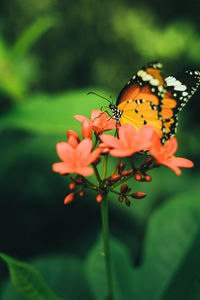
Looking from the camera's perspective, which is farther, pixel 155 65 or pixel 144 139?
pixel 155 65

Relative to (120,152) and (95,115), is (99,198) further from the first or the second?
(95,115)

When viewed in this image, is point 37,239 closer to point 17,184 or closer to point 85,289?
point 17,184

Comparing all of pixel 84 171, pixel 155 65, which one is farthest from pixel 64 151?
pixel 155 65

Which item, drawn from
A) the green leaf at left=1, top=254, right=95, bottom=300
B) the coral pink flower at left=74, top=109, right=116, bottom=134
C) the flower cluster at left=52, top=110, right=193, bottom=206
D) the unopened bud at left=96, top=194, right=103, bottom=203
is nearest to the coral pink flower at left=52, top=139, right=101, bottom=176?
the flower cluster at left=52, top=110, right=193, bottom=206

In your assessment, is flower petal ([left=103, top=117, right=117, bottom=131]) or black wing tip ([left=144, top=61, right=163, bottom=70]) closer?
black wing tip ([left=144, top=61, right=163, bottom=70])

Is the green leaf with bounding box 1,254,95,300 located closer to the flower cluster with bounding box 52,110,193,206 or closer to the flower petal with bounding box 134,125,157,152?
the flower cluster with bounding box 52,110,193,206

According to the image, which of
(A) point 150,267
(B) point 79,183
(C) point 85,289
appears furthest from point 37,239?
(B) point 79,183
